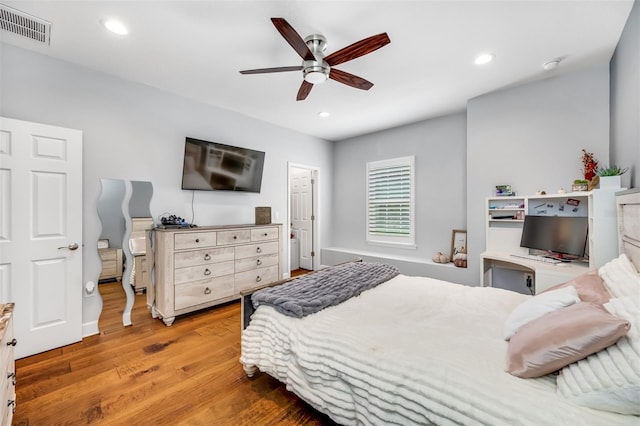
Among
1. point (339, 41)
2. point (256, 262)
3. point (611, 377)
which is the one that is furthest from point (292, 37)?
point (256, 262)

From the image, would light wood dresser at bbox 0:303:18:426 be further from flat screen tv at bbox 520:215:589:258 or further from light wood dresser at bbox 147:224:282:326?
flat screen tv at bbox 520:215:589:258

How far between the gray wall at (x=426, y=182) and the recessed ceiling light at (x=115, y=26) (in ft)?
12.8

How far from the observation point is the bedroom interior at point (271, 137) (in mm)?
1903

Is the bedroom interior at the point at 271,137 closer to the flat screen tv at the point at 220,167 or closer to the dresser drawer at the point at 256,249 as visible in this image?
the dresser drawer at the point at 256,249

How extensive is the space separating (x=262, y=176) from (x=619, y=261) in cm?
397

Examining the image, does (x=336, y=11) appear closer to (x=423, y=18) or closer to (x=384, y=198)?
(x=423, y=18)

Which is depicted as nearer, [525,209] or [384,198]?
[525,209]

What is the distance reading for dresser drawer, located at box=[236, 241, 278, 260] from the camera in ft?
11.5

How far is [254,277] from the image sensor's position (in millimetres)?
3645

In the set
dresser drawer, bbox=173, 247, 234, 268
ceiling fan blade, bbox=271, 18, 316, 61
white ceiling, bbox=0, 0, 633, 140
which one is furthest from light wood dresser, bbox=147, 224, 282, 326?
ceiling fan blade, bbox=271, 18, 316, 61

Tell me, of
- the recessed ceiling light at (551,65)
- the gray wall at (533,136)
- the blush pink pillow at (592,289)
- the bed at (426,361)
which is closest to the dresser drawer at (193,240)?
the bed at (426,361)

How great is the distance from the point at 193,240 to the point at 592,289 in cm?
337

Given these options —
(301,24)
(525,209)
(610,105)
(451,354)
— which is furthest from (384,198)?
(451,354)

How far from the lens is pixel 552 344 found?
1.01 meters
